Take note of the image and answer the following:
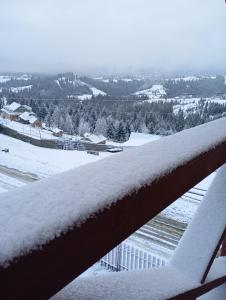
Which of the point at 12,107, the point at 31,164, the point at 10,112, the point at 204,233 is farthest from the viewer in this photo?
the point at 12,107

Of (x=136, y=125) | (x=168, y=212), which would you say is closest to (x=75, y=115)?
(x=136, y=125)

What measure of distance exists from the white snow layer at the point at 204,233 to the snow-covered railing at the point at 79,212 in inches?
8.5

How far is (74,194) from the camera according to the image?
0.31 metres

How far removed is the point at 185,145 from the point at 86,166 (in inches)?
6.9

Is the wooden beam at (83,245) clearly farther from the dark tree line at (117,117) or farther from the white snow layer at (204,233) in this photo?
the dark tree line at (117,117)

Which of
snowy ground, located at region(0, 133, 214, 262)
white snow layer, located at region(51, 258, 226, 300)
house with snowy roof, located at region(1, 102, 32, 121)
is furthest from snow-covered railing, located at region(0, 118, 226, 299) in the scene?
house with snowy roof, located at region(1, 102, 32, 121)

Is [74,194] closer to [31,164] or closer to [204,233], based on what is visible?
[204,233]

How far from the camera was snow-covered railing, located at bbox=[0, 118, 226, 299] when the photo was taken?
0.23 meters

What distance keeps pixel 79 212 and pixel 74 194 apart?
3 centimetres

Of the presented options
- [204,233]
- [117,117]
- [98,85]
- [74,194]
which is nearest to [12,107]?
[204,233]

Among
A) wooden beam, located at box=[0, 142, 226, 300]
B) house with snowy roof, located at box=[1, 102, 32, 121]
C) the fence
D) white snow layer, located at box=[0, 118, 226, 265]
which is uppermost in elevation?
white snow layer, located at box=[0, 118, 226, 265]

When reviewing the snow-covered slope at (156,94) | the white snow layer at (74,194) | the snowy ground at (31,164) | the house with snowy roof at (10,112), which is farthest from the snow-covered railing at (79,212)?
the snow-covered slope at (156,94)

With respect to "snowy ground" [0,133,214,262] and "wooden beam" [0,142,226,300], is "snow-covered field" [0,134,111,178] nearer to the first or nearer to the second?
"snowy ground" [0,133,214,262]

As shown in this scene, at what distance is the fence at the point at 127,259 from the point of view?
4.29m
